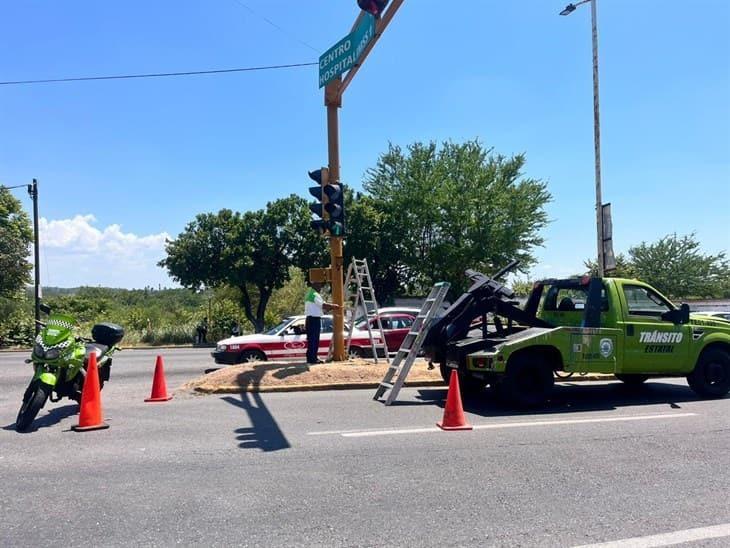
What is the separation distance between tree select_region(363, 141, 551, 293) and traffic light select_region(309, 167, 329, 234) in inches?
910

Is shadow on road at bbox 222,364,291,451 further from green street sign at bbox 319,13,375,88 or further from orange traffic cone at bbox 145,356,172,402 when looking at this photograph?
green street sign at bbox 319,13,375,88

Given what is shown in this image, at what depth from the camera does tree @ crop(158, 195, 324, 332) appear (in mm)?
32781

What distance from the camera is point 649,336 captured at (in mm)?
9672

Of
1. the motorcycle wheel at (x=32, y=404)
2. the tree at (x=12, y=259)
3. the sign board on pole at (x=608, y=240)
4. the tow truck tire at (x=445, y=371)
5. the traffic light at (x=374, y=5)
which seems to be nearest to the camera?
the motorcycle wheel at (x=32, y=404)

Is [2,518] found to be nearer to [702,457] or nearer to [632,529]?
[632,529]

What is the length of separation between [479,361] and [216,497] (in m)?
5.08

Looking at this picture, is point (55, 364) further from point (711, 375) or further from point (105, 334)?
point (711, 375)

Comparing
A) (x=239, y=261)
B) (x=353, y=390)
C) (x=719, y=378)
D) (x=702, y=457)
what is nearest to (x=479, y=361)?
(x=353, y=390)

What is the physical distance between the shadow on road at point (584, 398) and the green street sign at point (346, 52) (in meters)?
5.76

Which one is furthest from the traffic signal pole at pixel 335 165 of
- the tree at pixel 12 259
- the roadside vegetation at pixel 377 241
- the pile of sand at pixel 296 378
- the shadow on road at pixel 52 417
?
the tree at pixel 12 259

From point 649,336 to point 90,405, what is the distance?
8347mm

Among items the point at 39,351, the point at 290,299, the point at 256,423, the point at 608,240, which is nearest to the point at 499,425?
the point at 256,423

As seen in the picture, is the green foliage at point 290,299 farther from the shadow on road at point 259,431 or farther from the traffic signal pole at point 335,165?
the shadow on road at point 259,431

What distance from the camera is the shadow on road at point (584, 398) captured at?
8.94 meters
